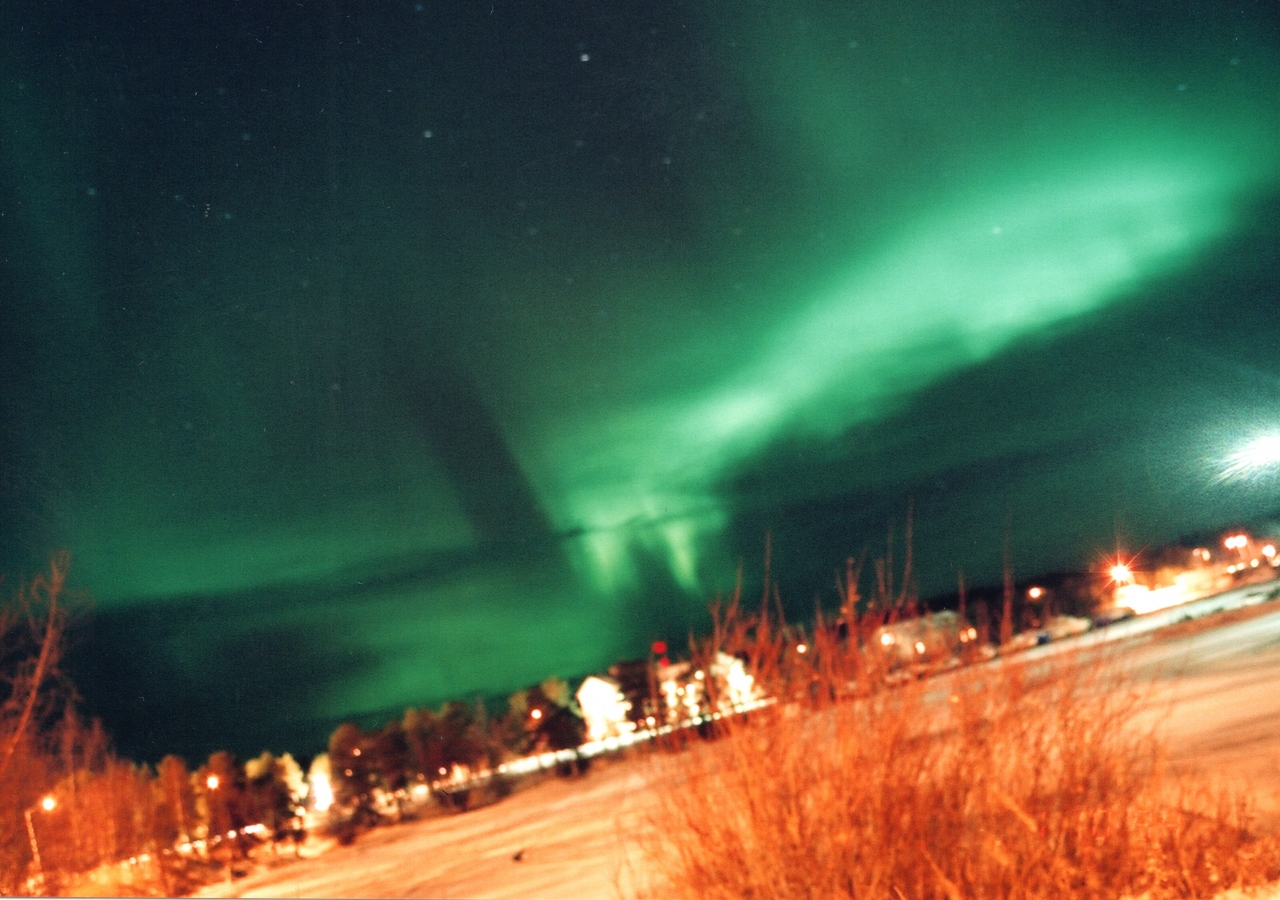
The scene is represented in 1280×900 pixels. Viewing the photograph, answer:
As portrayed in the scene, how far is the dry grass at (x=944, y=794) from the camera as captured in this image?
386 centimetres

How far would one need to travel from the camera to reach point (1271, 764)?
17.7ft

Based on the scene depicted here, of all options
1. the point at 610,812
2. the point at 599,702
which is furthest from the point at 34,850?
the point at 599,702

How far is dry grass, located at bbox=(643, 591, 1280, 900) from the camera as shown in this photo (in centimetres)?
386

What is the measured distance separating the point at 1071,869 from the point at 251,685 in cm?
1233

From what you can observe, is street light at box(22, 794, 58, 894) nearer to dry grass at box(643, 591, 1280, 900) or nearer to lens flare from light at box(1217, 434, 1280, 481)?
dry grass at box(643, 591, 1280, 900)

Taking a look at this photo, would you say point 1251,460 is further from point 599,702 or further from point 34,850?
point 34,850

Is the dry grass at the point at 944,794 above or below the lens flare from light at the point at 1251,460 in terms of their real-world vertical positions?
below

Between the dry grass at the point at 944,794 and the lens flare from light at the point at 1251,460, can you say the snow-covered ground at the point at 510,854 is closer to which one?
the dry grass at the point at 944,794

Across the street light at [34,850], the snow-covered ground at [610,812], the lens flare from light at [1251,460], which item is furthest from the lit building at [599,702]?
the street light at [34,850]

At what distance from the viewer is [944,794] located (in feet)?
13.0

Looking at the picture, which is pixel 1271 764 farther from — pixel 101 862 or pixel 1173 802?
pixel 101 862

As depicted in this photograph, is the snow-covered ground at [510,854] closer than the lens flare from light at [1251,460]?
No

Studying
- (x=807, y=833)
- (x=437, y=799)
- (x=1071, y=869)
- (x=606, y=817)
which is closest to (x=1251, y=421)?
(x=1071, y=869)

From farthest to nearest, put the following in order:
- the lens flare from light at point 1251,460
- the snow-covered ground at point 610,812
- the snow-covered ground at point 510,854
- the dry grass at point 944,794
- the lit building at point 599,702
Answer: the lit building at point 599,702 → the snow-covered ground at point 510,854 → the lens flare from light at point 1251,460 → the snow-covered ground at point 610,812 → the dry grass at point 944,794
